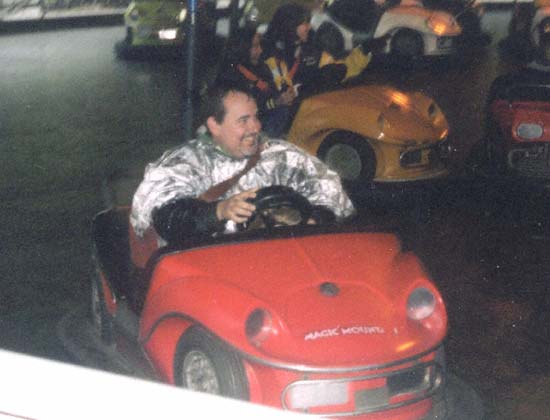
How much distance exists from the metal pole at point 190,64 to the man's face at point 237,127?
1875mm

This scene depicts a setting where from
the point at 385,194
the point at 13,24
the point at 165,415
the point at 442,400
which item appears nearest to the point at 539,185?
the point at 385,194

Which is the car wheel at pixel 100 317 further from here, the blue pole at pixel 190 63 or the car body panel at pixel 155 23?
the car body panel at pixel 155 23

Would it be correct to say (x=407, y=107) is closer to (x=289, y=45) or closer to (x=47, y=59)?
(x=289, y=45)

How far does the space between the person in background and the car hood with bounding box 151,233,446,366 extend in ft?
12.4

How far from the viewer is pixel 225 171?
4.62 meters

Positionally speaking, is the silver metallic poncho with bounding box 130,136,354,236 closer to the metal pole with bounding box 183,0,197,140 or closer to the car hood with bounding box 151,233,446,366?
the car hood with bounding box 151,233,446,366

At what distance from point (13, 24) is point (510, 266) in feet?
50.2

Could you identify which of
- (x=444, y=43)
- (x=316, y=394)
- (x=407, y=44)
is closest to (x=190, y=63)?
(x=316, y=394)

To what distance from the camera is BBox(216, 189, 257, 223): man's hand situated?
409cm

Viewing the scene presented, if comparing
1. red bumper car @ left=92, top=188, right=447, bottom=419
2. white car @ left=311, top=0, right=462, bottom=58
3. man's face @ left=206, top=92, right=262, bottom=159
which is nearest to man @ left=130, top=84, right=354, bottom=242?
man's face @ left=206, top=92, right=262, bottom=159

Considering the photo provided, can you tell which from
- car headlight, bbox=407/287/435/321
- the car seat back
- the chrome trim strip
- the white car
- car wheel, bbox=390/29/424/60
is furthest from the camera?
car wheel, bbox=390/29/424/60

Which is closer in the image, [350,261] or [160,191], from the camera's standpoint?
[350,261]

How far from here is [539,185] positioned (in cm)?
713

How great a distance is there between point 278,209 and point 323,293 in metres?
0.70
